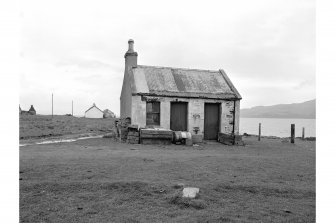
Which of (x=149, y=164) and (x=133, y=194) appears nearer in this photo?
(x=133, y=194)

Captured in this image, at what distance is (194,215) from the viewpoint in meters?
5.09

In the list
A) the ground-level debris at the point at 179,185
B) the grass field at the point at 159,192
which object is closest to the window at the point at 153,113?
the grass field at the point at 159,192

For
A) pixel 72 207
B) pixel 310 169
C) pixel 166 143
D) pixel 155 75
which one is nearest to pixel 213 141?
pixel 166 143

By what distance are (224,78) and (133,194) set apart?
60.7 feet

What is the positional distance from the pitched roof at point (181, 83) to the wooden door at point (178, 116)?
81 centimetres

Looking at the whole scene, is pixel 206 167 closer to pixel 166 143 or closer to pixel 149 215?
pixel 149 215

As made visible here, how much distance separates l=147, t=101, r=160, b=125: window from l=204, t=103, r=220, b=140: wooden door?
11.9 feet

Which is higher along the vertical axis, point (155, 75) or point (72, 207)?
point (155, 75)

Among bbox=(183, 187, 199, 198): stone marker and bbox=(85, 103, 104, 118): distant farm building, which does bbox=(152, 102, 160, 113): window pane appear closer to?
bbox=(183, 187, 199, 198): stone marker

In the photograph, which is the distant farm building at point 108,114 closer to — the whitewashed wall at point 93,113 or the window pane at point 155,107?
the whitewashed wall at point 93,113

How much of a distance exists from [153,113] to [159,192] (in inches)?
541

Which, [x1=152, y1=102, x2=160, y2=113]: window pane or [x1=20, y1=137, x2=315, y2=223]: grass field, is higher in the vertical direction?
[x1=152, y1=102, x2=160, y2=113]: window pane

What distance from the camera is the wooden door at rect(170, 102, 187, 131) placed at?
66.8 feet

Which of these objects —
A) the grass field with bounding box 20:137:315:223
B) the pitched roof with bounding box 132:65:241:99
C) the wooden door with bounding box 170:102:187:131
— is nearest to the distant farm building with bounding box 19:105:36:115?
the pitched roof with bounding box 132:65:241:99
